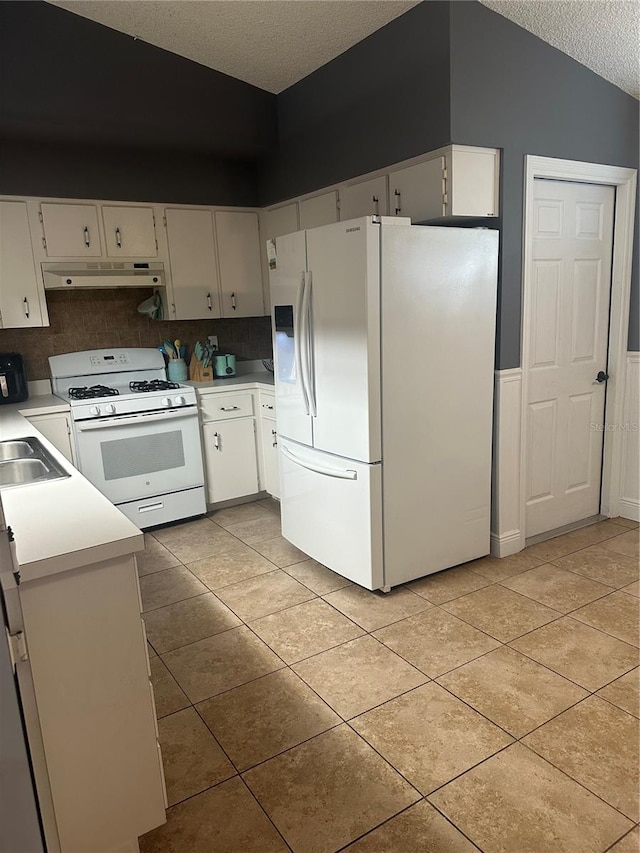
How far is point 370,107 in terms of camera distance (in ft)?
10.6

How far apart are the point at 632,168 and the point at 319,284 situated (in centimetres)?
211

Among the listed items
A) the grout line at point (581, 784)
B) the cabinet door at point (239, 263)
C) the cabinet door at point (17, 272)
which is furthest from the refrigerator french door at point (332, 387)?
the cabinet door at point (17, 272)

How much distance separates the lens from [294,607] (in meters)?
2.89

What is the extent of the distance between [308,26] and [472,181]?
123 centimetres

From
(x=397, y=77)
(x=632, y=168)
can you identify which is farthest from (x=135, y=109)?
(x=632, y=168)

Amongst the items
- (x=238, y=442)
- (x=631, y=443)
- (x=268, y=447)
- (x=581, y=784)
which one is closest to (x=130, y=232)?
(x=238, y=442)

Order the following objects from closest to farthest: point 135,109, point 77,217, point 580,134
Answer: point 580,134, point 135,109, point 77,217

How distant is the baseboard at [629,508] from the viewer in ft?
12.2

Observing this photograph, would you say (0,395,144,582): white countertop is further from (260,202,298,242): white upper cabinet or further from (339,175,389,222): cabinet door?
(260,202,298,242): white upper cabinet

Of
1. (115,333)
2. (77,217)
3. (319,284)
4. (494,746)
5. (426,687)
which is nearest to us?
(494,746)

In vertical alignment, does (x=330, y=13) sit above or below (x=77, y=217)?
above

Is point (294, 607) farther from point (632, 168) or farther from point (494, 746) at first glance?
point (632, 168)

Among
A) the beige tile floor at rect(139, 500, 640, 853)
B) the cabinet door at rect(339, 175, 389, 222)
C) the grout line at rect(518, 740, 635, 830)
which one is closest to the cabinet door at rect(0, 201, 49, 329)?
the beige tile floor at rect(139, 500, 640, 853)

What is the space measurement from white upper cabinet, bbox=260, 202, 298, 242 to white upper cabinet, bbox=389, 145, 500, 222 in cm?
112
